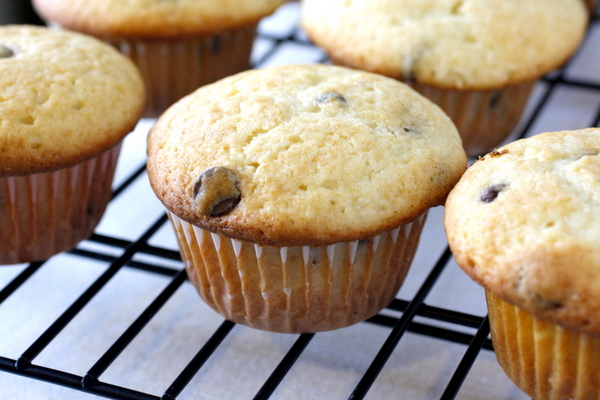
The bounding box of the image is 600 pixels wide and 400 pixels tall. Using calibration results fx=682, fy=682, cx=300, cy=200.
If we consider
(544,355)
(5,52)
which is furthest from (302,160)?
(5,52)

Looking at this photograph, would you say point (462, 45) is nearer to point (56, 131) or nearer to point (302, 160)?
point (302, 160)

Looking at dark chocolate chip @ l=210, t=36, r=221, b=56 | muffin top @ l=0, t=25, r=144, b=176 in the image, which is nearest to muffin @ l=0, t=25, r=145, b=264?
muffin top @ l=0, t=25, r=144, b=176

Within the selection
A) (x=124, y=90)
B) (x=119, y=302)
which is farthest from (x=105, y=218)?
(x=124, y=90)

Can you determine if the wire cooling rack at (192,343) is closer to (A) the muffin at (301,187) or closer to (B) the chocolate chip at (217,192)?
(A) the muffin at (301,187)

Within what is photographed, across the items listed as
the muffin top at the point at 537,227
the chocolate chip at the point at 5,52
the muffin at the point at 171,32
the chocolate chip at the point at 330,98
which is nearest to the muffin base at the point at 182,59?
the muffin at the point at 171,32

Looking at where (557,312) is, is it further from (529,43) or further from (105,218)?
(105,218)
